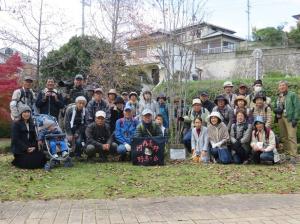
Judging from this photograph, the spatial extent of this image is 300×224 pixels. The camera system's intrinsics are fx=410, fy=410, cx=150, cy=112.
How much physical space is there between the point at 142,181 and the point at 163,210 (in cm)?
182

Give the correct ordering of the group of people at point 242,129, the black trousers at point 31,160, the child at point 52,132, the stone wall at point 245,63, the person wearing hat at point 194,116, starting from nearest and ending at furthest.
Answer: the black trousers at point 31,160
the child at point 52,132
the group of people at point 242,129
the person wearing hat at point 194,116
the stone wall at point 245,63

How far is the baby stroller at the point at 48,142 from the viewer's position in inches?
338

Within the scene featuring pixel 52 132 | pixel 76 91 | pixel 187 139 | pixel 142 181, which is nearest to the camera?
pixel 142 181

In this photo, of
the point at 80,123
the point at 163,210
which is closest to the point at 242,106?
the point at 80,123

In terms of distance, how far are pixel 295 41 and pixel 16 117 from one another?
3703cm

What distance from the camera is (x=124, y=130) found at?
9.59 meters

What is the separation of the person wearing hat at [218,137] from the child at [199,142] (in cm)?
13

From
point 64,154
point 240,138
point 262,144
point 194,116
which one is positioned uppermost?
point 194,116

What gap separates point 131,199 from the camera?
6.06 m

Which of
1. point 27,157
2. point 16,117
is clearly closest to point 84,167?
point 27,157

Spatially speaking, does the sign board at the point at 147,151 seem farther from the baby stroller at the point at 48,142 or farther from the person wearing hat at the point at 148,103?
the person wearing hat at the point at 148,103

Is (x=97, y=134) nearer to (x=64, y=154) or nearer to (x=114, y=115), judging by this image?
(x=114, y=115)

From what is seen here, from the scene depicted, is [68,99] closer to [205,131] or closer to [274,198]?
[205,131]

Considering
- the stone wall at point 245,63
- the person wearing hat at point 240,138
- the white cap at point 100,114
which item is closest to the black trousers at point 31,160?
the white cap at point 100,114
